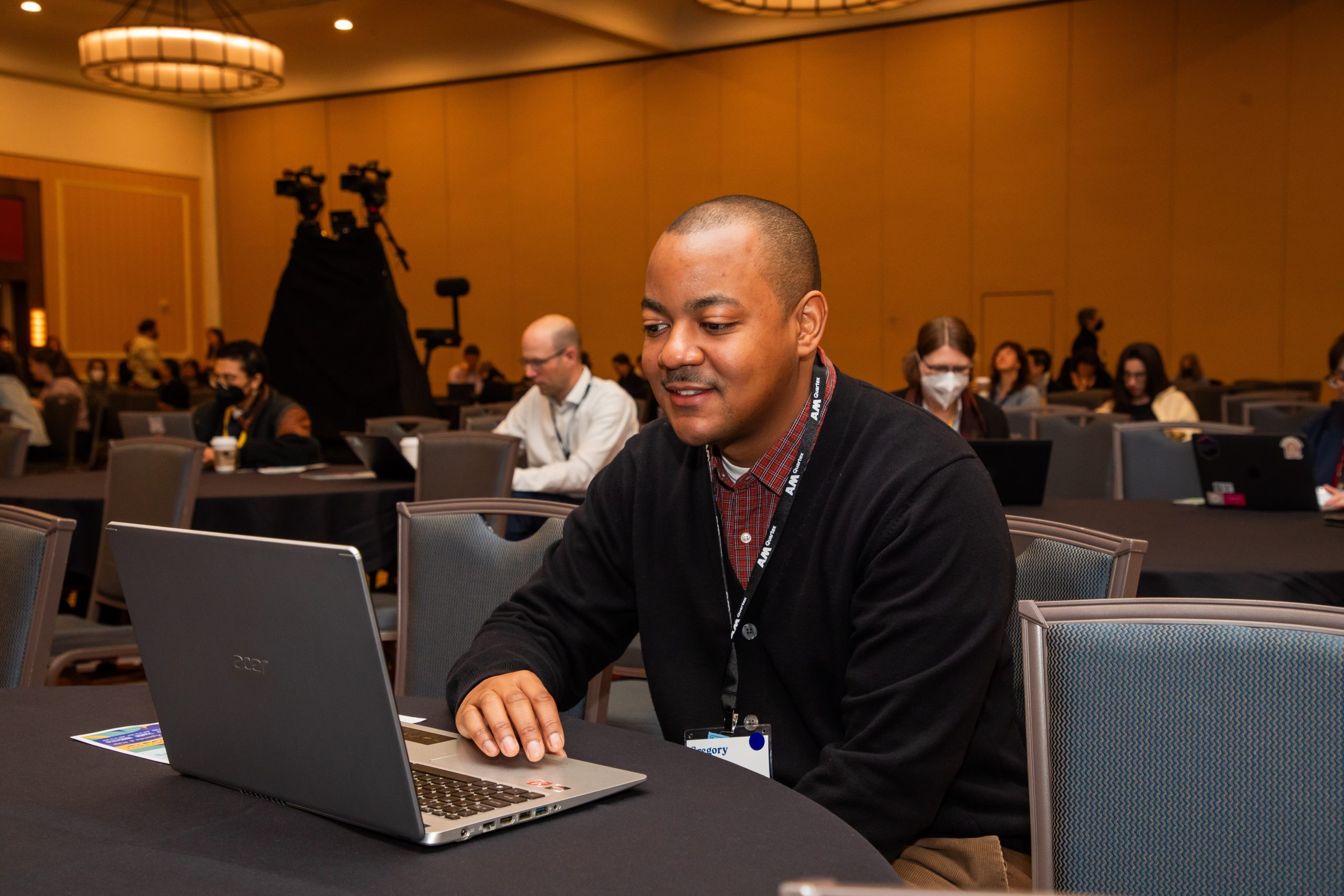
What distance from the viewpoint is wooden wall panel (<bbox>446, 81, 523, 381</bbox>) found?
14.9m

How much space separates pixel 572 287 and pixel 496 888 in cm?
1395

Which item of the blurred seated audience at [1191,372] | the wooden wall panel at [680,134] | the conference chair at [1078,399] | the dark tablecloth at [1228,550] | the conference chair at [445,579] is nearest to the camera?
the conference chair at [445,579]

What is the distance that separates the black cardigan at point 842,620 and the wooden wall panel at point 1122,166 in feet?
36.4

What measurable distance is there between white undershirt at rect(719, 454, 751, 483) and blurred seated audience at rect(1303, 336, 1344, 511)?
2732 millimetres

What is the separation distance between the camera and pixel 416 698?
4.81 ft

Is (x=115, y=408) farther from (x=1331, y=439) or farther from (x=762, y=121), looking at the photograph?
(x=1331, y=439)

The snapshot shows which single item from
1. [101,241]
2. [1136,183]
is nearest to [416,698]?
[1136,183]

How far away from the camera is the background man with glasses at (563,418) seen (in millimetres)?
4285

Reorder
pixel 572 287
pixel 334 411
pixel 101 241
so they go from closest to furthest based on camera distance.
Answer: pixel 334 411 < pixel 572 287 < pixel 101 241

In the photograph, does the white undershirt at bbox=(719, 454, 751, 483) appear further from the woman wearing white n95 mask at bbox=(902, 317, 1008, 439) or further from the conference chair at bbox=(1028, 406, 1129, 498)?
the conference chair at bbox=(1028, 406, 1129, 498)

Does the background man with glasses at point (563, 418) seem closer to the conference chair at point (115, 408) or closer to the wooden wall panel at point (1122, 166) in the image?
the conference chair at point (115, 408)

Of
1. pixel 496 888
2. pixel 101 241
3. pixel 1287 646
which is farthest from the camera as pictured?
pixel 101 241

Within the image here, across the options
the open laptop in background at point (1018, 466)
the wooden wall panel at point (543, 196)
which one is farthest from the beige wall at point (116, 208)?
the open laptop in background at point (1018, 466)

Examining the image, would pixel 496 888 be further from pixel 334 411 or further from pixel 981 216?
pixel 981 216
